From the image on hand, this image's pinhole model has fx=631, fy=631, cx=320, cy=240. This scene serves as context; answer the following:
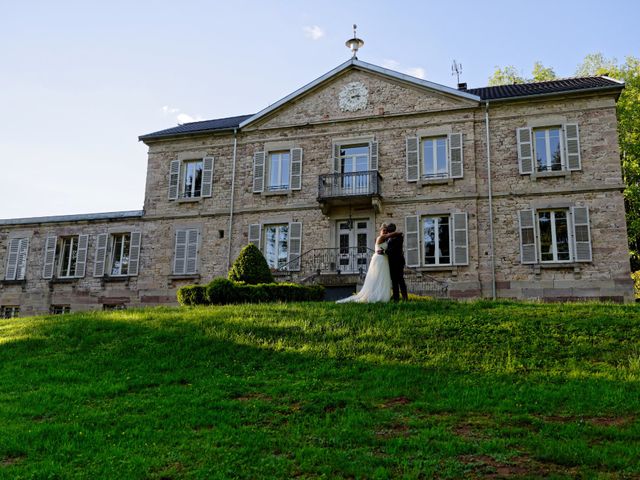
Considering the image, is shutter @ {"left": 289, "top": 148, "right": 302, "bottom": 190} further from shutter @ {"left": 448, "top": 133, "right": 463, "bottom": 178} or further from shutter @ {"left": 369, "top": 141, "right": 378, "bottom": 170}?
shutter @ {"left": 448, "top": 133, "right": 463, "bottom": 178}

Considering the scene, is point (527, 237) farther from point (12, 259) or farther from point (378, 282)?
point (12, 259)

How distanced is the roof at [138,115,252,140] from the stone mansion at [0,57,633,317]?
90 millimetres

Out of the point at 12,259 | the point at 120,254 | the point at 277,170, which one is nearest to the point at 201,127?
the point at 277,170

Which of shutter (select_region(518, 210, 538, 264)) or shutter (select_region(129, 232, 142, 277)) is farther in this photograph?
shutter (select_region(129, 232, 142, 277))

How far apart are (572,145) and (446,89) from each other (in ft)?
15.0

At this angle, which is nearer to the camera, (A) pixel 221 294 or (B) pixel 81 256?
(A) pixel 221 294

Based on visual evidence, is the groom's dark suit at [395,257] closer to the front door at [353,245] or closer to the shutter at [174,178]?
the front door at [353,245]

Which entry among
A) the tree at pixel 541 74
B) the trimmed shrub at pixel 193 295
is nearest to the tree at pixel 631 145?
the tree at pixel 541 74

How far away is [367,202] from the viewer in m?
21.5

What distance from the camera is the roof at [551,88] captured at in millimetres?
20203

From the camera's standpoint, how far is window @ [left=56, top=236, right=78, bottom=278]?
2488 cm

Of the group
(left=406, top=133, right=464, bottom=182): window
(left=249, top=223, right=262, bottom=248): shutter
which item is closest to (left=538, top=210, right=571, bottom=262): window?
(left=406, top=133, right=464, bottom=182): window

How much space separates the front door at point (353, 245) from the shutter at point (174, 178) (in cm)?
672

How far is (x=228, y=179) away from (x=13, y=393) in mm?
15413
